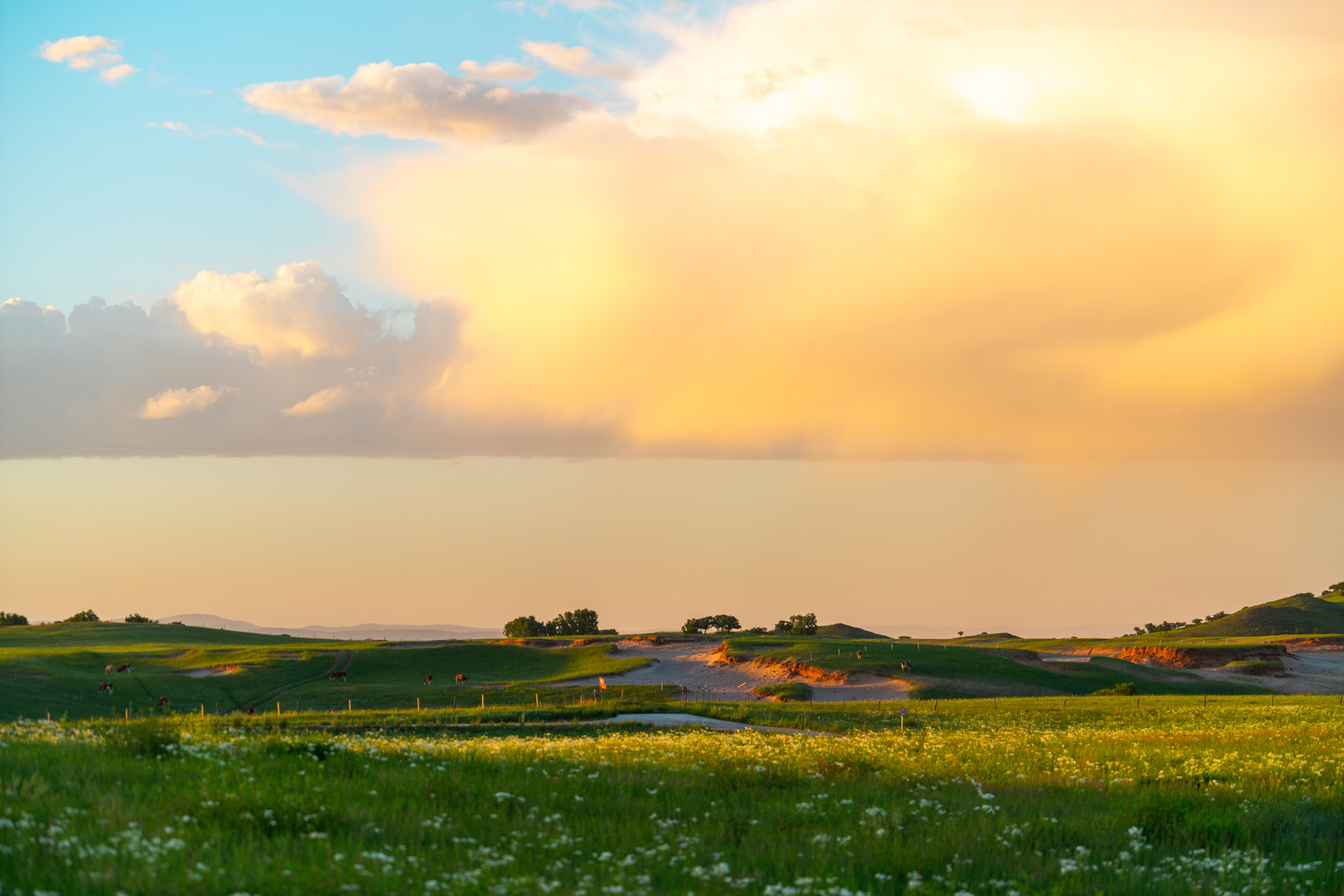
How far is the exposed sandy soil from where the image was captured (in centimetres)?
7088

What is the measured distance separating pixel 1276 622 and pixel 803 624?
74506 mm

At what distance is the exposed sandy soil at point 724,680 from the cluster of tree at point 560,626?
35.2 meters

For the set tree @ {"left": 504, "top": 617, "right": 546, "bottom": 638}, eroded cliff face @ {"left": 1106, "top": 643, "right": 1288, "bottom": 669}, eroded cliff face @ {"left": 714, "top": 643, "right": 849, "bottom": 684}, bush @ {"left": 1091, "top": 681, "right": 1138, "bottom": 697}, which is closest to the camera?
bush @ {"left": 1091, "top": 681, "right": 1138, "bottom": 697}

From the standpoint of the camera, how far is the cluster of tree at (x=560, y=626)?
12506cm

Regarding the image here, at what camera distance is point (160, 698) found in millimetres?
61188

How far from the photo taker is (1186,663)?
94.7 meters

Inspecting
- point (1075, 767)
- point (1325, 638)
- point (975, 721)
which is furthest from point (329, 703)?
point (1325, 638)

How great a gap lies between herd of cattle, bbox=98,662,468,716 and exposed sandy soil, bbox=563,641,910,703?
12229 mm

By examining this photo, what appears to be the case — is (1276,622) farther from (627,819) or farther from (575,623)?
(627,819)

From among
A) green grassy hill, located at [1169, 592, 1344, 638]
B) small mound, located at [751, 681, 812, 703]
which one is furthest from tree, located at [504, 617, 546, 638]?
green grassy hill, located at [1169, 592, 1344, 638]

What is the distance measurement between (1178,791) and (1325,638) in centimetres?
11992

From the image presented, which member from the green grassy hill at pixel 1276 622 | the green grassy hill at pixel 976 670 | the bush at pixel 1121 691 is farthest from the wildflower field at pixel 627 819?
the green grassy hill at pixel 1276 622

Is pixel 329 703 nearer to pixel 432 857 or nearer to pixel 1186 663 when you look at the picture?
pixel 432 857

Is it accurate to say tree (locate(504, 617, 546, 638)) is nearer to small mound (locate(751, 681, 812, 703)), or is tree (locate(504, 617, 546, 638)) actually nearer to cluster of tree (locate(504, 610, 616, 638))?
cluster of tree (locate(504, 610, 616, 638))
